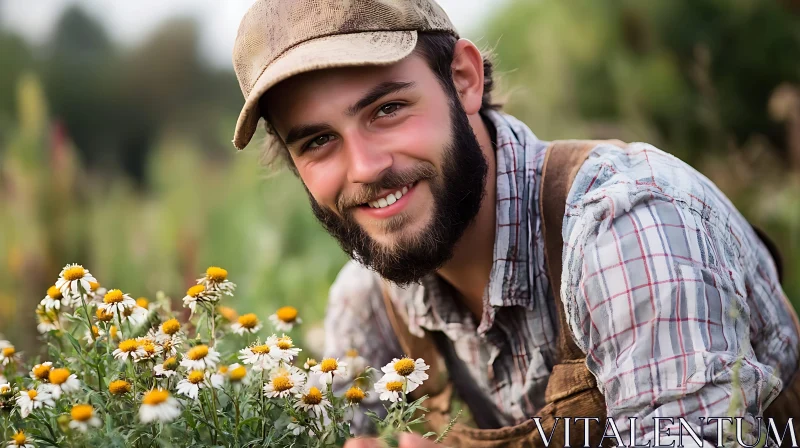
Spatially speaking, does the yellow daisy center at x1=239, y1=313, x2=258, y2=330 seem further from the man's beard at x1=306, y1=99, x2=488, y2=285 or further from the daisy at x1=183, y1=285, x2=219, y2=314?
the man's beard at x1=306, y1=99, x2=488, y2=285

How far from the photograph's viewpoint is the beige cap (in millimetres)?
1760

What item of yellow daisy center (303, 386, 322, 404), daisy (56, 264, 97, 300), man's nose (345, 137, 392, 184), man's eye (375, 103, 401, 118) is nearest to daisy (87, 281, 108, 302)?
daisy (56, 264, 97, 300)

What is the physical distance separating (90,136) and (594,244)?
355 inches

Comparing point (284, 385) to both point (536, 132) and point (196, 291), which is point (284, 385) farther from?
point (536, 132)

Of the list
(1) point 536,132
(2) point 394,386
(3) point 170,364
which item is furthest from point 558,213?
(1) point 536,132

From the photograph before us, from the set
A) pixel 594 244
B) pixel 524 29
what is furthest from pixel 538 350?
pixel 524 29

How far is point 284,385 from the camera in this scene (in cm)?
140

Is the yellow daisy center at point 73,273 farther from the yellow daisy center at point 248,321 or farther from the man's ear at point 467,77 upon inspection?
the man's ear at point 467,77

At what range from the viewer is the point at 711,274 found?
4.97ft

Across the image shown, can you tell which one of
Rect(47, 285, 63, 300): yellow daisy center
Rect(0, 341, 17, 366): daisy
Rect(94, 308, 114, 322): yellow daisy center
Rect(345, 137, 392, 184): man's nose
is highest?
Rect(345, 137, 392, 184): man's nose

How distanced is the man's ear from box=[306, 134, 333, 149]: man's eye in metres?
0.39

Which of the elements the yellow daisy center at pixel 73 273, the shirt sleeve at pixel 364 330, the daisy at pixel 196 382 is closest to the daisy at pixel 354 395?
the daisy at pixel 196 382

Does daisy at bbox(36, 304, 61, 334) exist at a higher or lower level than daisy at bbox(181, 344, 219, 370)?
higher

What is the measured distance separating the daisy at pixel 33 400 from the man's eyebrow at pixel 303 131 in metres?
0.81
